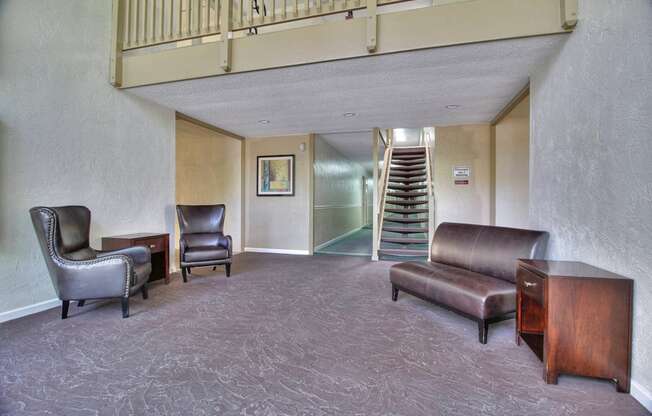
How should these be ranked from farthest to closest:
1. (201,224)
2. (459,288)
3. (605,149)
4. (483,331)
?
(201,224)
(459,288)
(483,331)
(605,149)

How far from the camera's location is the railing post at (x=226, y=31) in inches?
117

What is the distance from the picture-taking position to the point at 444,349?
6.74ft

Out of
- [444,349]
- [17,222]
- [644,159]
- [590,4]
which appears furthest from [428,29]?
[17,222]

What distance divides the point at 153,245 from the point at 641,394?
4.21 meters

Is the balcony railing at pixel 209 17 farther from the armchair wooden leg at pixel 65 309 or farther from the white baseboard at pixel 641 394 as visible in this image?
the white baseboard at pixel 641 394

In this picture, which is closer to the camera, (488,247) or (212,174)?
(488,247)

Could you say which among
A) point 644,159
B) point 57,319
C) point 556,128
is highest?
point 556,128

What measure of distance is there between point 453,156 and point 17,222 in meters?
5.63

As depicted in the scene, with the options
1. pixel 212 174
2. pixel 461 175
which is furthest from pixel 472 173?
pixel 212 174

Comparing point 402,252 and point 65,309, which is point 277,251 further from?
point 65,309

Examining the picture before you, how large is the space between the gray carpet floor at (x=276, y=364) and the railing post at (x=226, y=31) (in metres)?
2.41

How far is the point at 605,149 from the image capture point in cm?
182

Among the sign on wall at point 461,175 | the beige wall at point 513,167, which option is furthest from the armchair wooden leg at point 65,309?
the sign on wall at point 461,175

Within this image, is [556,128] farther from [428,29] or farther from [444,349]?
[444,349]
